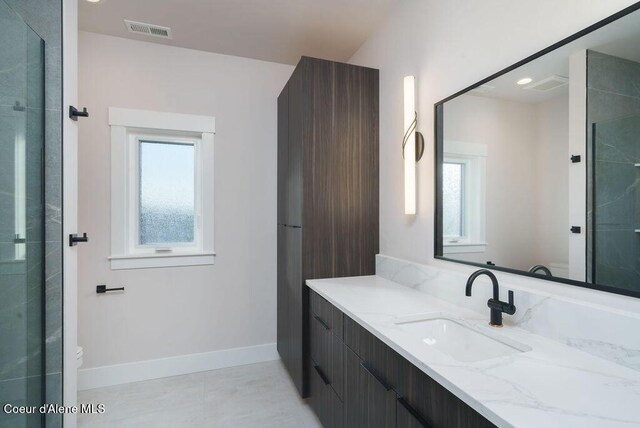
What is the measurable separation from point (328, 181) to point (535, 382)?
5.15 ft

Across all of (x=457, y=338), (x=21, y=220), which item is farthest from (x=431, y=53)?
(x=21, y=220)

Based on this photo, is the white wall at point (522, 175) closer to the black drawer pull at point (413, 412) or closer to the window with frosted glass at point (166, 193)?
the black drawer pull at point (413, 412)

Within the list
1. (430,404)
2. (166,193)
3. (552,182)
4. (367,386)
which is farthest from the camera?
(166,193)

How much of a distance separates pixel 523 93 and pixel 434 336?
1.10 m

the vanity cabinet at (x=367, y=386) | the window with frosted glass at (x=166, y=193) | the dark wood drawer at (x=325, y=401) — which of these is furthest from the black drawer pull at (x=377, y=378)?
the window with frosted glass at (x=166, y=193)

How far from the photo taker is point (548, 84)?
117cm

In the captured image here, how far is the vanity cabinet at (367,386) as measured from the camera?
0.89m

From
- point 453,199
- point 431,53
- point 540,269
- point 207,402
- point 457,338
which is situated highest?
point 431,53

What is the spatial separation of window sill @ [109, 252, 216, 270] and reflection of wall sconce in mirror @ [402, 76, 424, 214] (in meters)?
1.74

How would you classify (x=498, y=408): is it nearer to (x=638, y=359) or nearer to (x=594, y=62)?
(x=638, y=359)

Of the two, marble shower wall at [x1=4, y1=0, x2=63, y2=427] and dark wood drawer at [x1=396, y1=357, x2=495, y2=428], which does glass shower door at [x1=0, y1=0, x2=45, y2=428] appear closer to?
marble shower wall at [x1=4, y1=0, x2=63, y2=427]

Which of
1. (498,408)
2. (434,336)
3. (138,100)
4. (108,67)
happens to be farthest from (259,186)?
(498,408)

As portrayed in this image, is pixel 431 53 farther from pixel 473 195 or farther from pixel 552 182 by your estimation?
pixel 552 182

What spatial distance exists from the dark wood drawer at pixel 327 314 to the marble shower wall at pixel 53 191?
1.31 meters
